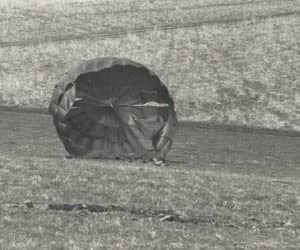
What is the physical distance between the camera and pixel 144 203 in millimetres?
14852

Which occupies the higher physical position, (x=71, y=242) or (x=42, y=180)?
(x=71, y=242)

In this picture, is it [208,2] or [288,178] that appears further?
[208,2]

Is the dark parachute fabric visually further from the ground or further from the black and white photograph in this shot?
the ground

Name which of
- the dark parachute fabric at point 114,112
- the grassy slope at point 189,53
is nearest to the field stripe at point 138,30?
the grassy slope at point 189,53

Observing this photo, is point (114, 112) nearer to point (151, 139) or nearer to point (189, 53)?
point (151, 139)

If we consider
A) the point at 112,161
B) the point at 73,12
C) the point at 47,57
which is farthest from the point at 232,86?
the point at 112,161

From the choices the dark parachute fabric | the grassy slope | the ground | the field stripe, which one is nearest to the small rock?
the ground

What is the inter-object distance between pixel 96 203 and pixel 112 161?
9414mm

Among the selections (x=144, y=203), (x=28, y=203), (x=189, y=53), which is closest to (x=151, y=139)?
(x=144, y=203)

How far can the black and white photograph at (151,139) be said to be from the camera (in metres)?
12.5

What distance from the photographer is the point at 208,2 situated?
7881 centimetres

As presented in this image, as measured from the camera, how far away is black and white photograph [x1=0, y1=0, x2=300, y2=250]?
12461mm

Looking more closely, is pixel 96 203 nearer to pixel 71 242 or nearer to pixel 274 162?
pixel 71 242

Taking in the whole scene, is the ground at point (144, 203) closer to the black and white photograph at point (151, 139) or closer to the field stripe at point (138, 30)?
the black and white photograph at point (151, 139)
